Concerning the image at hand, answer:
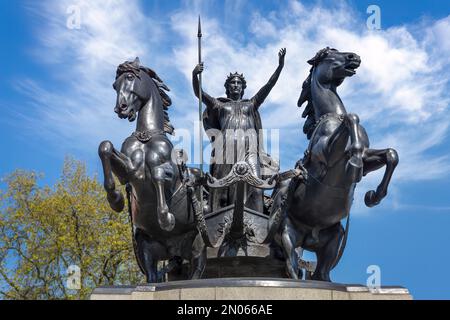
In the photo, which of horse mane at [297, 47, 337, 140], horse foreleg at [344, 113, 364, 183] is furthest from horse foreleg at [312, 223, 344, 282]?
horse mane at [297, 47, 337, 140]

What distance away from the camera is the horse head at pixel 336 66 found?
1158cm

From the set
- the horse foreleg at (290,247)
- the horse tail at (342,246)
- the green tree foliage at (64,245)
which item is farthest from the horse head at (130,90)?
the green tree foliage at (64,245)

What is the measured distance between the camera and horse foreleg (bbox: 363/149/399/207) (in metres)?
10.1

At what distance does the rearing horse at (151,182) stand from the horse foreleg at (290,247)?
1.37 metres

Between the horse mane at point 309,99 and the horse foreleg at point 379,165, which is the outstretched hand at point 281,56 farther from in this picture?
the horse foreleg at point 379,165

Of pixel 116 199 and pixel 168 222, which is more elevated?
pixel 116 199

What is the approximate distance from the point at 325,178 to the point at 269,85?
273 cm

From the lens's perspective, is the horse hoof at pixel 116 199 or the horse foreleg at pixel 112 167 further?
the horse hoof at pixel 116 199

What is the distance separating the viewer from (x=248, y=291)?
8180 millimetres

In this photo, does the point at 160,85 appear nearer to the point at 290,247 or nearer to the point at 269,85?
the point at 269,85

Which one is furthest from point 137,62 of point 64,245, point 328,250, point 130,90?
point 64,245

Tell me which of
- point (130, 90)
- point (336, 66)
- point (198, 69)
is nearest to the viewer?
point (130, 90)

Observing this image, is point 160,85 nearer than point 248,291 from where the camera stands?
No
